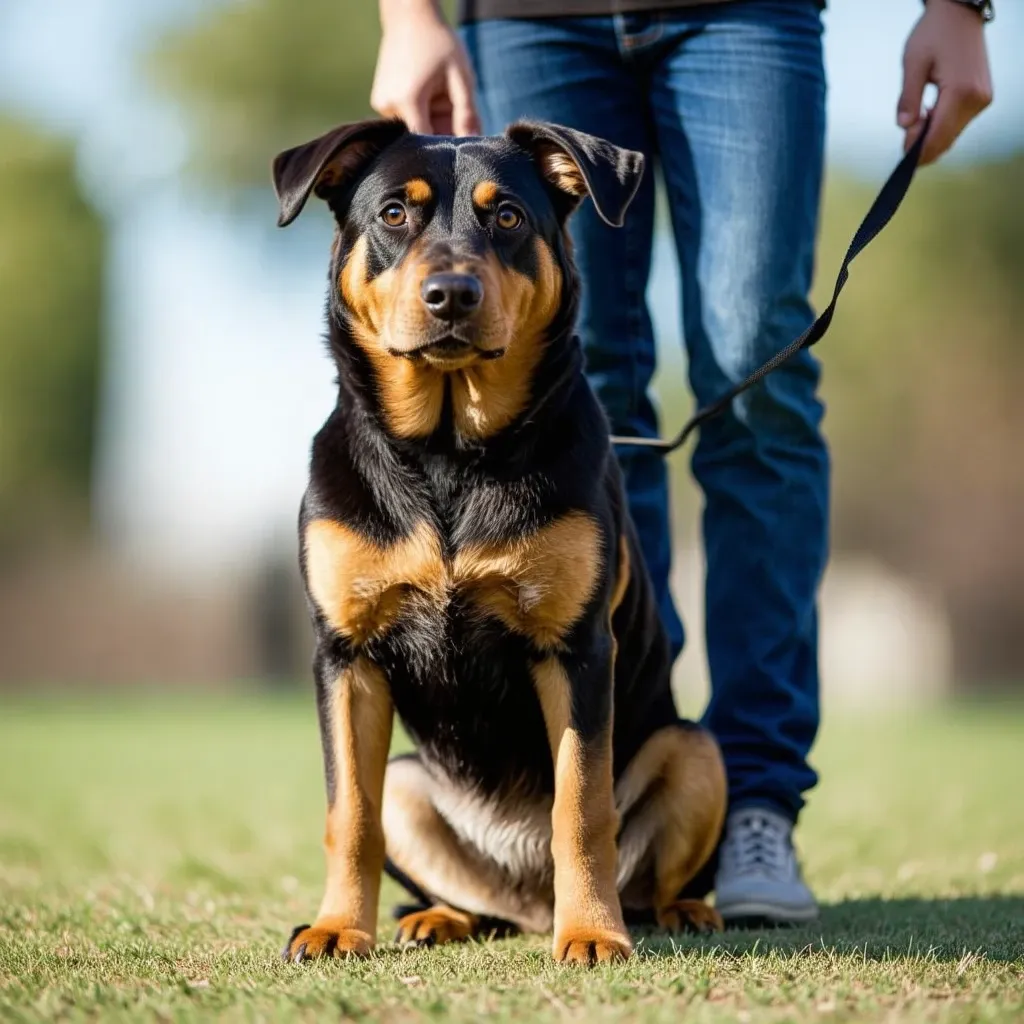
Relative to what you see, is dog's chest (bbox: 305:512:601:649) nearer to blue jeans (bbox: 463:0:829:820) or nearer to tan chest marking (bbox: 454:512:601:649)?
tan chest marking (bbox: 454:512:601:649)

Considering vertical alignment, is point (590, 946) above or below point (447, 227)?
below

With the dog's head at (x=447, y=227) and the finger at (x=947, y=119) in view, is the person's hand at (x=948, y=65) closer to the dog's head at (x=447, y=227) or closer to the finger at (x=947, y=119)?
the finger at (x=947, y=119)

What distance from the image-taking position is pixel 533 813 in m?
3.15

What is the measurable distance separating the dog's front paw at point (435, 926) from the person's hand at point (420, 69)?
187 centimetres

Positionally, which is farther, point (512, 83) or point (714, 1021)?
point (512, 83)

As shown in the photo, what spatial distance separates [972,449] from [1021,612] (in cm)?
527

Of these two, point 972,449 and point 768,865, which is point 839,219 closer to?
point 972,449

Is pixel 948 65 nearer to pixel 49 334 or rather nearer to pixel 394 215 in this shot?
pixel 394 215

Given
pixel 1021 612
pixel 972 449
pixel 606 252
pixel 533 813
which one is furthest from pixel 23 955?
pixel 972 449

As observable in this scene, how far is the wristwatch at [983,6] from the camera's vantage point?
3.39 metres

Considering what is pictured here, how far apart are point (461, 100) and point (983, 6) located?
133cm

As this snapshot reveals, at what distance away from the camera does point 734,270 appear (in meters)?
3.46

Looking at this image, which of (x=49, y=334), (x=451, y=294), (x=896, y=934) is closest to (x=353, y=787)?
(x=451, y=294)

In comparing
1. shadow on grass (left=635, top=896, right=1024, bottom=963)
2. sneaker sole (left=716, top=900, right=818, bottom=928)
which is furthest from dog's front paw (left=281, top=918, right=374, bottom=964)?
sneaker sole (left=716, top=900, right=818, bottom=928)
